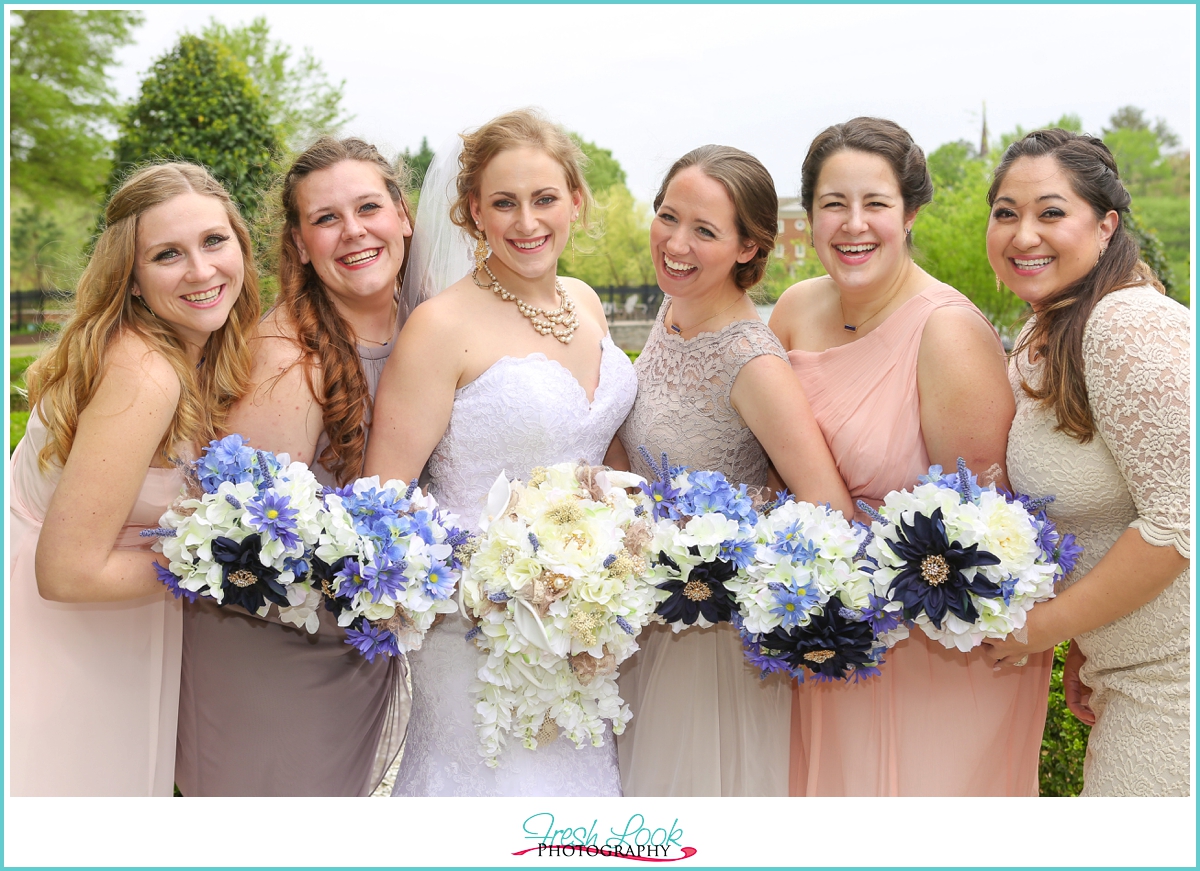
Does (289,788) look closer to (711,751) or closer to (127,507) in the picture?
(127,507)

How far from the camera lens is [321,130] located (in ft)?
12.5

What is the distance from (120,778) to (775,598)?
2.80 meters

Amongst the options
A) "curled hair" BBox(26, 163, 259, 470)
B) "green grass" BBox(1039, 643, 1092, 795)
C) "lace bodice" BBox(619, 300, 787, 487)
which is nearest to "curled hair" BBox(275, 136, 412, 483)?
"curled hair" BBox(26, 163, 259, 470)

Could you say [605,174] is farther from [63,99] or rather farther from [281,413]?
[281,413]

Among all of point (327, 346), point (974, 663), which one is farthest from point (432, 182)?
point (974, 663)

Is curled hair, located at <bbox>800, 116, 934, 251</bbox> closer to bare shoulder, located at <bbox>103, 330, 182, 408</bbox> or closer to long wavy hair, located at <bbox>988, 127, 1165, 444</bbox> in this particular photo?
long wavy hair, located at <bbox>988, 127, 1165, 444</bbox>

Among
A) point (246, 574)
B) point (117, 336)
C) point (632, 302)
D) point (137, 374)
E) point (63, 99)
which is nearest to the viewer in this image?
point (246, 574)

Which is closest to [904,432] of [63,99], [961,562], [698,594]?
[961,562]

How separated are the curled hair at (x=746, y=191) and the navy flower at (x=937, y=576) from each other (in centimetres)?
133

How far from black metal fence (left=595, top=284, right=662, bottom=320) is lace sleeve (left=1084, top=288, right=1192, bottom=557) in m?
14.7

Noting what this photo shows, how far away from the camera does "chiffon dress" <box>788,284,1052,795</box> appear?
134 inches

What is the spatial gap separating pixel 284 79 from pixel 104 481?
25.1 meters

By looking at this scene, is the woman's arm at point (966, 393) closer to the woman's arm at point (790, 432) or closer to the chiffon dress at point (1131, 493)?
the chiffon dress at point (1131, 493)

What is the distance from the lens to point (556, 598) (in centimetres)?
286
